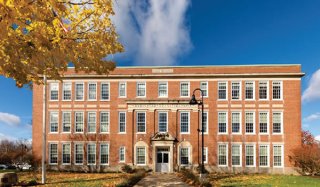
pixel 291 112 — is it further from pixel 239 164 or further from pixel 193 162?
pixel 193 162

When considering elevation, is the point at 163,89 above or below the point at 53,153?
above

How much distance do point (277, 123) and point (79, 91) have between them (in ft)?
70.6

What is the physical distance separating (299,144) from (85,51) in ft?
101

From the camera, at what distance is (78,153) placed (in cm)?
3834

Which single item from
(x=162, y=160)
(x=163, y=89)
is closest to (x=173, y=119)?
(x=163, y=89)

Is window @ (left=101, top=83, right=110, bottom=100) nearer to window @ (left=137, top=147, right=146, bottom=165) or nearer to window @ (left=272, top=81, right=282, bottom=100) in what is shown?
window @ (left=137, top=147, right=146, bottom=165)

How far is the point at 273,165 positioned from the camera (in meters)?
36.4

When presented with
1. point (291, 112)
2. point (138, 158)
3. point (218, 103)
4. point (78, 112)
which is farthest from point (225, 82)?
point (78, 112)

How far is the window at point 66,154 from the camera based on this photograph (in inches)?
1507

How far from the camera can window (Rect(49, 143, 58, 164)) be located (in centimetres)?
3838

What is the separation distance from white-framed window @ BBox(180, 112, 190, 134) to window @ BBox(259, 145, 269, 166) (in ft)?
26.0

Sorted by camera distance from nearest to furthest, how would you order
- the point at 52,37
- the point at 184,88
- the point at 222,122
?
the point at 52,37 → the point at 222,122 → the point at 184,88

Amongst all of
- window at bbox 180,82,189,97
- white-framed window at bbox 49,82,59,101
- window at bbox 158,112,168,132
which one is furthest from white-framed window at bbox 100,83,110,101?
window at bbox 180,82,189,97

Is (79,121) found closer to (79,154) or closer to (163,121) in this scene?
(79,154)
